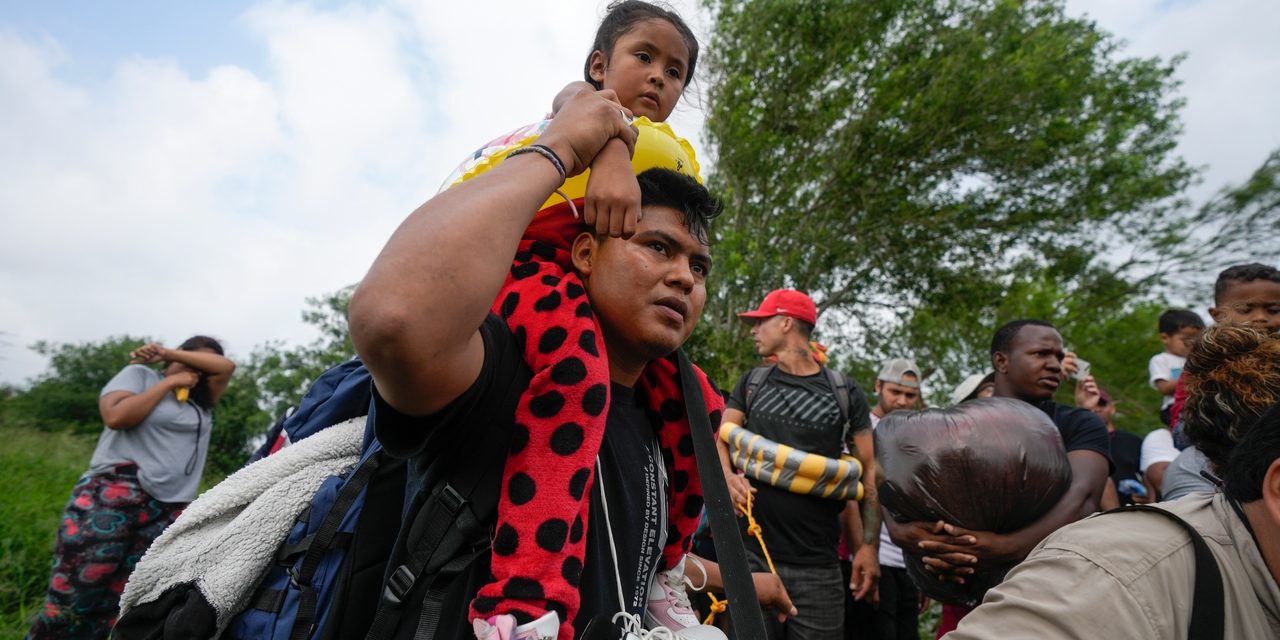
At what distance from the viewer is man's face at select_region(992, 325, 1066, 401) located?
3.63 metres

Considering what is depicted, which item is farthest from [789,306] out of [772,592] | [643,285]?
[643,285]

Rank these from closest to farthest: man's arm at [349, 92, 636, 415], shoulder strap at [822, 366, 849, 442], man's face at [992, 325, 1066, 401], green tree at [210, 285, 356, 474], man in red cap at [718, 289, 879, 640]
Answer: man's arm at [349, 92, 636, 415], man's face at [992, 325, 1066, 401], man in red cap at [718, 289, 879, 640], shoulder strap at [822, 366, 849, 442], green tree at [210, 285, 356, 474]

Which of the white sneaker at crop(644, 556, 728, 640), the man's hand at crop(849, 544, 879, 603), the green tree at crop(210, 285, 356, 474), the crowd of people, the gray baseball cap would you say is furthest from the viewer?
the green tree at crop(210, 285, 356, 474)

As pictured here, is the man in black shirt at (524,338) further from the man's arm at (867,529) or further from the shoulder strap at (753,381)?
the man's arm at (867,529)

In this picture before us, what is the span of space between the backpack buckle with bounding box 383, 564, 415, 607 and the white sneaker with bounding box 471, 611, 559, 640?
0.45ft

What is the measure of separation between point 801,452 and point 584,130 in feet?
10.6

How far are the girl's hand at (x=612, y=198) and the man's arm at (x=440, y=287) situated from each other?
165 millimetres

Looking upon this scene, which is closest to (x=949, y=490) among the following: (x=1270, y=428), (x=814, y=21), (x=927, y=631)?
(x=1270, y=428)

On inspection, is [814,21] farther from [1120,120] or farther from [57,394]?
[57,394]

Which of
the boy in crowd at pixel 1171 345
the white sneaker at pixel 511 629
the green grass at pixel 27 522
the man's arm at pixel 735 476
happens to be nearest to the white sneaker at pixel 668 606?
the white sneaker at pixel 511 629

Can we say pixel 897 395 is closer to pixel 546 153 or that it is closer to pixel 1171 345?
pixel 1171 345

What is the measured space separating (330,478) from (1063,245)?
17.3m

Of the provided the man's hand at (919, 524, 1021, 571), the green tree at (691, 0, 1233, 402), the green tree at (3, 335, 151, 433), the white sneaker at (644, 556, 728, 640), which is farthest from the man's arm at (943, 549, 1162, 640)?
the green tree at (3, 335, 151, 433)

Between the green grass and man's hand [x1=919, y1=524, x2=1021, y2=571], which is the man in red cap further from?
the green grass
